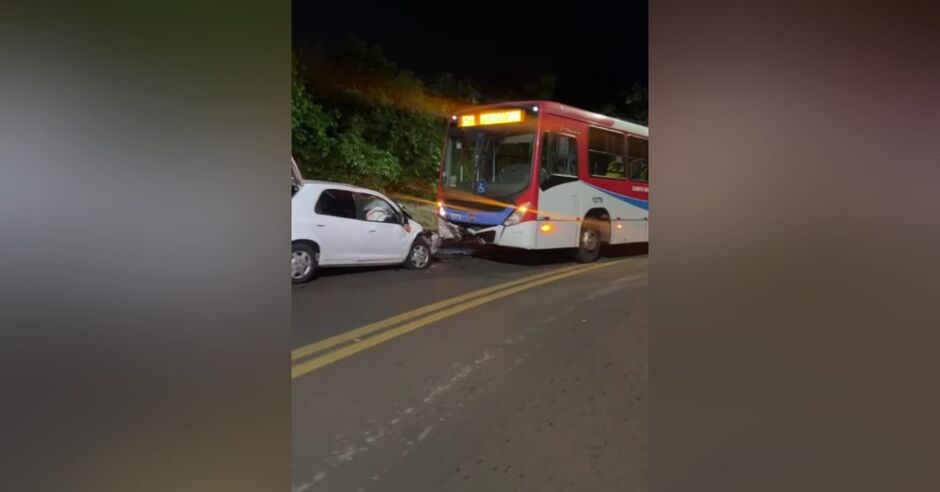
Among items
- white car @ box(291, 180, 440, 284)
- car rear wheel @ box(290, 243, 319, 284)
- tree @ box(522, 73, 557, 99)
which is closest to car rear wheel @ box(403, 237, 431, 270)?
white car @ box(291, 180, 440, 284)

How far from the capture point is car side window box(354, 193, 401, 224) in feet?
7.82

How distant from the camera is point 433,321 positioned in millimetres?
2303

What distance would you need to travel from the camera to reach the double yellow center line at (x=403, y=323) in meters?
2.28

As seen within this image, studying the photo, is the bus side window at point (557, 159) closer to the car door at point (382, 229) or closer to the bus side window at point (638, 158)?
the bus side window at point (638, 158)
